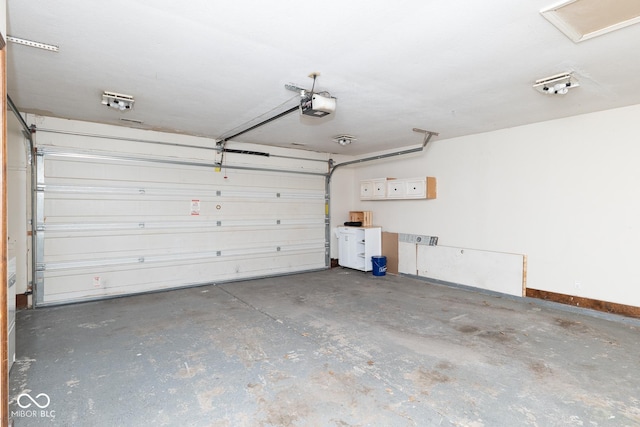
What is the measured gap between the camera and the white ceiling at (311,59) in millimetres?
2064

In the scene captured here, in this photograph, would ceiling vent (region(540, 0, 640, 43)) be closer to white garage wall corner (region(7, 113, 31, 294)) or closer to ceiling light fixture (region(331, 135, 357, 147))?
ceiling light fixture (region(331, 135, 357, 147))

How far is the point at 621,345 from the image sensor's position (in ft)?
10.3

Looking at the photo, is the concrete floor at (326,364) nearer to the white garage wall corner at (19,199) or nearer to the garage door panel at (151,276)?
the garage door panel at (151,276)

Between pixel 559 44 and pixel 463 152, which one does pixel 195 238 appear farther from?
pixel 559 44

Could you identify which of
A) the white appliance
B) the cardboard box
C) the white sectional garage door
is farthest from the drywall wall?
the white sectional garage door

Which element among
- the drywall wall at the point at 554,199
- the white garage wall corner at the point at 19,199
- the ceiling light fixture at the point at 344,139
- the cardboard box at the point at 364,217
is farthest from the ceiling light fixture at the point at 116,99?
the cardboard box at the point at 364,217

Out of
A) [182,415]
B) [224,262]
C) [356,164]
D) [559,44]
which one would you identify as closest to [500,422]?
[182,415]

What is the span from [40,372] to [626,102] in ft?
21.2

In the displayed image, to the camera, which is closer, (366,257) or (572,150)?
(572,150)

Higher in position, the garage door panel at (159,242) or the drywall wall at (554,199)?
the drywall wall at (554,199)

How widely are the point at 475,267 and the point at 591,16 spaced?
3943 millimetres
